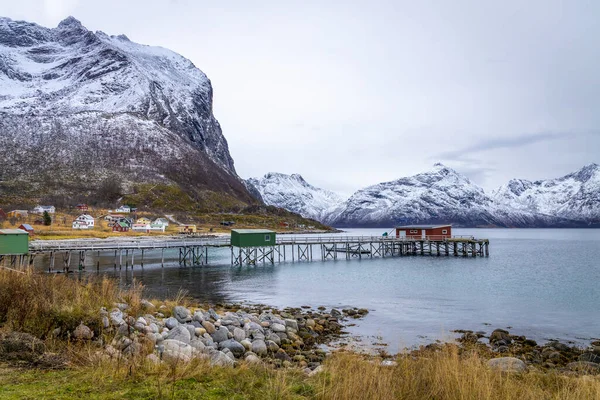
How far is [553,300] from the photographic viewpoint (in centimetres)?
3647

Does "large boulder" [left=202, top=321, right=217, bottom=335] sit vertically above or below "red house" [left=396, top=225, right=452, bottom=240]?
below

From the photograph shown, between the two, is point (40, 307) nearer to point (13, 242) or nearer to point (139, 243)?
point (13, 242)

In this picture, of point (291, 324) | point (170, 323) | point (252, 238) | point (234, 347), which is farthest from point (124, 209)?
point (234, 347)

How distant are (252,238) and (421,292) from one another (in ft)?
107

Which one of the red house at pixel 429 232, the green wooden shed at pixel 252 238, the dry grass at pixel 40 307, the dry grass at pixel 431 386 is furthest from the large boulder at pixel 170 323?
the red house at pixel 429 232

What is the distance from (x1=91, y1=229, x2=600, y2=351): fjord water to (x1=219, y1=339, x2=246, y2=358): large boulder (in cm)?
806

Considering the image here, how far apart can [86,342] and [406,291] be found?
33.6m

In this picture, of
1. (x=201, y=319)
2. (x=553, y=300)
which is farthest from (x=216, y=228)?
(x=201, y=319)

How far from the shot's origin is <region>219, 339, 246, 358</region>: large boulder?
1700 centimetres

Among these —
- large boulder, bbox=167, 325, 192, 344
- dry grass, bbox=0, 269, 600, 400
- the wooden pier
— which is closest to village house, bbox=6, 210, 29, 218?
the wooden pier

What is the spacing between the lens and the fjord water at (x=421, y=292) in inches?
1059

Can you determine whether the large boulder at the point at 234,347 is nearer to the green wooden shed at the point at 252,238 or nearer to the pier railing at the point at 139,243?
the pier railing at the point at 139,243

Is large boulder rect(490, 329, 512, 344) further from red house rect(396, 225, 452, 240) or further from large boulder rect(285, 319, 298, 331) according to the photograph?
red house rect(396, 225, 452, 240)

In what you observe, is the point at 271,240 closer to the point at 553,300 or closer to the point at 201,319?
the point at 553,300
